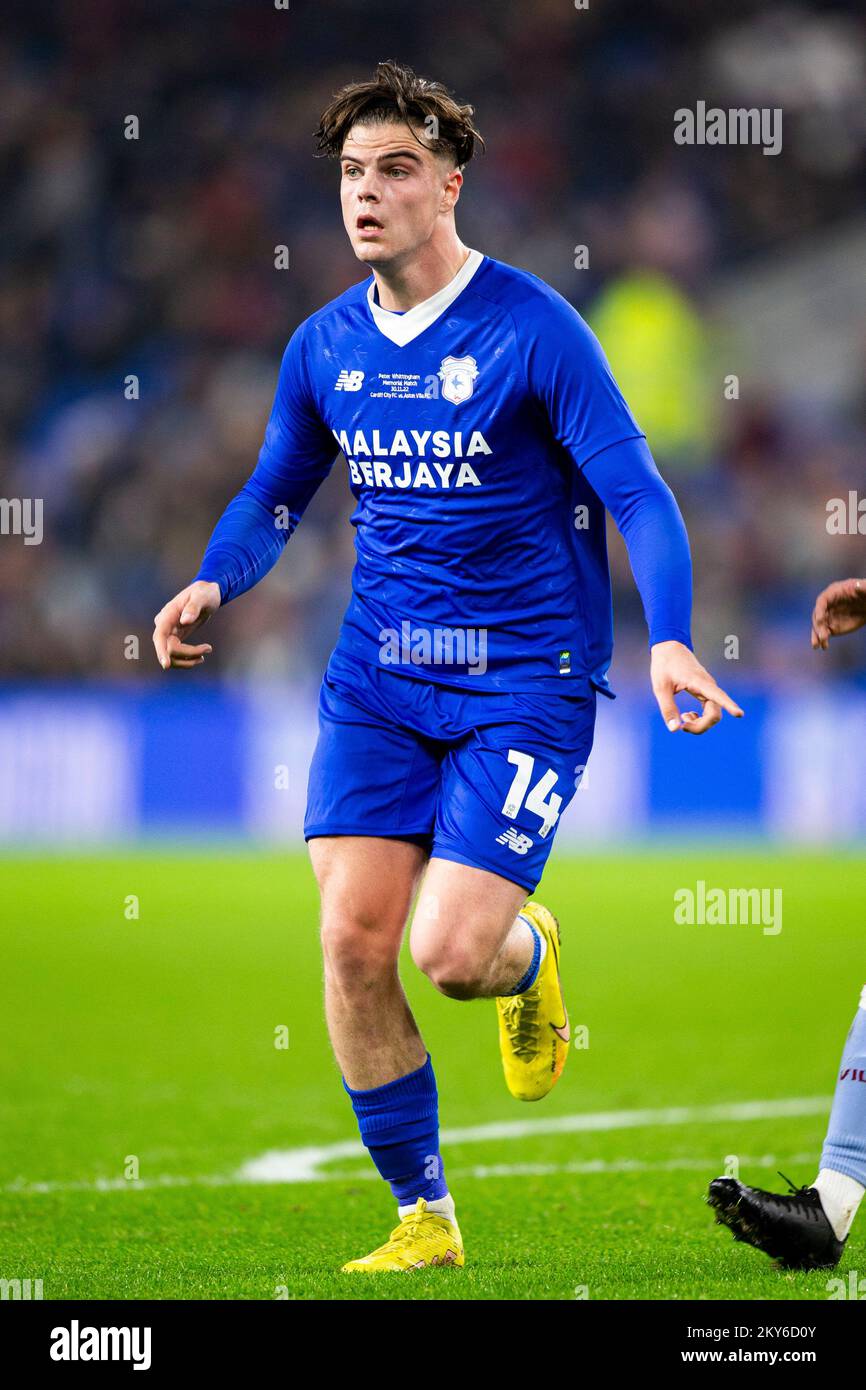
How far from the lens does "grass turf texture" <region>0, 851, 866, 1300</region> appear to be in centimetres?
428

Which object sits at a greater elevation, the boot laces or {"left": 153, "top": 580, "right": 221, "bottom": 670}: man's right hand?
{"left": 153, "top": 580, "right": 221, "bottom": 670}: man's right hand

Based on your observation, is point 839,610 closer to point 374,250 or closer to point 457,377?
point 457,377

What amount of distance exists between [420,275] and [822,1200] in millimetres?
2252

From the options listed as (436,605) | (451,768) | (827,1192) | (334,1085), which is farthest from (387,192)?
(334,1085)

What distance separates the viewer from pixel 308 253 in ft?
64.2

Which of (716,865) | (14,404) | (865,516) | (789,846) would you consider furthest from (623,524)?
(14,404)

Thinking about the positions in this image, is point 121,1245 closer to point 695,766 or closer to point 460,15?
point 695,766

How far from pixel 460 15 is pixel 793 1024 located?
16.0 metres

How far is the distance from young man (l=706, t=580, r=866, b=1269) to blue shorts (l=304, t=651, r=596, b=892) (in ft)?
2.13

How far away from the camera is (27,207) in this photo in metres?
20.4
